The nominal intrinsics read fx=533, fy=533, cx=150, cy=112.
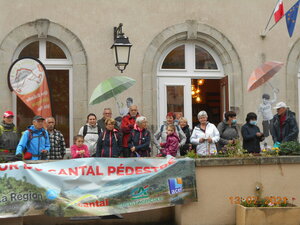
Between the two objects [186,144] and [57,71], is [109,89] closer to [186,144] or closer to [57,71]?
[186,144]

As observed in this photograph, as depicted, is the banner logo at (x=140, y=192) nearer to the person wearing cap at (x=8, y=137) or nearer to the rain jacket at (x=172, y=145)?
the rain jacket at (x=172, y=145)

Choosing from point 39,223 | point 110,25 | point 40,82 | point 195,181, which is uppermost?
point 110,25

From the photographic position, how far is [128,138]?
33.1ft

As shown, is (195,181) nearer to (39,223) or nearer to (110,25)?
(39,223)

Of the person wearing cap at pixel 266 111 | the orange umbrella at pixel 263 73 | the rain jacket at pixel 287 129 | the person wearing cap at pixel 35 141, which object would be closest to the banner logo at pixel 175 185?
the person wearing cap at pixel 35 141

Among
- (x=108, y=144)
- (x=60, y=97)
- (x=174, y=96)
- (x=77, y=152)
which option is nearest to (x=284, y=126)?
(x=174, y=96)

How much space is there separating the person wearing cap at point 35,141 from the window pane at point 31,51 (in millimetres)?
3628

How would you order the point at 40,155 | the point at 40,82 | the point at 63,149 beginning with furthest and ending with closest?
1. the point at 40,82
2. the point at 63,149
3. the point at 40,155

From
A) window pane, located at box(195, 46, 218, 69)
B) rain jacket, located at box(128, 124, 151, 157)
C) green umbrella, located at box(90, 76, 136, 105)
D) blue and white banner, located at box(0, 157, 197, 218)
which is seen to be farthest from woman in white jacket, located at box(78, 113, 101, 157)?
window pane, located at box(195, 46, 218, 69)

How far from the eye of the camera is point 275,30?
13.3 meters

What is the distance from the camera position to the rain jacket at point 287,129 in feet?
35.0

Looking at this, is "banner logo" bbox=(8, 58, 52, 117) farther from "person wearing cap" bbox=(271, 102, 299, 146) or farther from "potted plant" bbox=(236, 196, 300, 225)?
"potted plant" bbox=(236, 196, 300, 225)

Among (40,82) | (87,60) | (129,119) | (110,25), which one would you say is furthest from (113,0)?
(129,119)

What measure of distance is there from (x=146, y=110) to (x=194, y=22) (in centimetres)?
247
